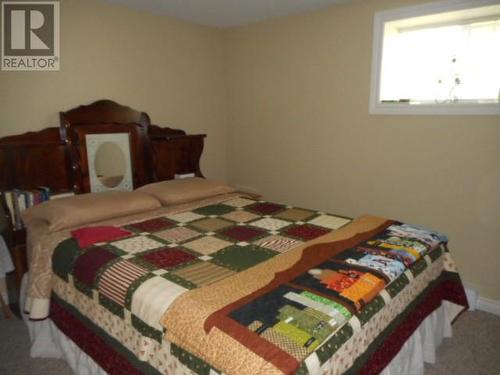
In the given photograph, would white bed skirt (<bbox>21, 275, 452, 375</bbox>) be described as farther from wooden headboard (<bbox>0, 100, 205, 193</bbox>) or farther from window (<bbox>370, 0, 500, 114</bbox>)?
window (<bbox>370, 0, 500, 114</bbox>)

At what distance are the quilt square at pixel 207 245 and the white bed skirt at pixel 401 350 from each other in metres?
0.82

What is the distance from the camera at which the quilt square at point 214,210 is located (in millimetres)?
2898

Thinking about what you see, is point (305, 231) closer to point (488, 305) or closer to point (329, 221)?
point (329, 221)

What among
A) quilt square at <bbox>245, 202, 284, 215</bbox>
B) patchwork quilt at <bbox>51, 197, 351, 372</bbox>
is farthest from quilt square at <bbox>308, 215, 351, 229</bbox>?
quilt square at <bbox>245, 202, 284, 215</bbox>

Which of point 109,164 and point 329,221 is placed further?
point 109,164

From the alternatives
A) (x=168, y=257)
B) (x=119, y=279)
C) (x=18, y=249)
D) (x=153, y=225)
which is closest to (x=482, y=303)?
(x=168, y=257)

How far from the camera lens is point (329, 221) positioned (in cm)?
264

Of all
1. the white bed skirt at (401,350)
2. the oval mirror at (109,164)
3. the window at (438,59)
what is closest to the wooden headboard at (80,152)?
the oval mirror at (109,164)

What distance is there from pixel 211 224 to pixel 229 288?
3.47ft

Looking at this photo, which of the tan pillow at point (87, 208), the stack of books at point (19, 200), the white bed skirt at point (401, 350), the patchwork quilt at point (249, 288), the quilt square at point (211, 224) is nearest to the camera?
the patchwork quilt at point (249, 288)

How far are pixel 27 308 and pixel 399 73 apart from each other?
3694 millimetres

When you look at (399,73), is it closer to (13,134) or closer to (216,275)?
(216,275)

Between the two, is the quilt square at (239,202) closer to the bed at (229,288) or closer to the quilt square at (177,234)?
the bed at (229,288)

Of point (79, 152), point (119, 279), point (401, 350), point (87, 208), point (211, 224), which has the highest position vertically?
point (79, 152)
